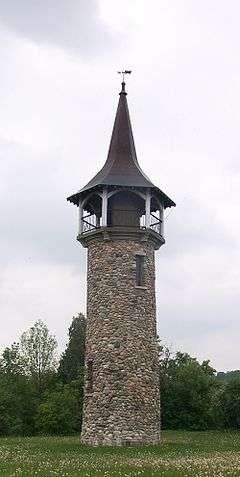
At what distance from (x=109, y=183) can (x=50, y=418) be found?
64.8 ft

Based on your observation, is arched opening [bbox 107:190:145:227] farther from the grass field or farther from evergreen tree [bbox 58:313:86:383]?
evergreen tree [bbox 58:313:86:383]

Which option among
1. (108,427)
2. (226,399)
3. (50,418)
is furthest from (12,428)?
(108,427)

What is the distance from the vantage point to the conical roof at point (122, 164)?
30828mm

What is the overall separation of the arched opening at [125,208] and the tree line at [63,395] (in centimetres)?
1763

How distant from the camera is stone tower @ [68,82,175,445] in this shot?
94.5ft

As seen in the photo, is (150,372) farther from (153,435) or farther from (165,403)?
(165,403)

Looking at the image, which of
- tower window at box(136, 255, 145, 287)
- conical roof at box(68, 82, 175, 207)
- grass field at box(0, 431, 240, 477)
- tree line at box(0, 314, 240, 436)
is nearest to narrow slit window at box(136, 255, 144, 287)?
tower window at box(136, 255, 145, 287)

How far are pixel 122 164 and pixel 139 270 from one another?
5300 millimetres

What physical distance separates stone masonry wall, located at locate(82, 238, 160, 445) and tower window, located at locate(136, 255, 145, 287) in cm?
19

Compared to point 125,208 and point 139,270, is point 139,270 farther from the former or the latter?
point 125,208

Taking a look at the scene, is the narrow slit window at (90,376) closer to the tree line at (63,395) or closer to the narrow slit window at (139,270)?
the narrow slit window at (139,270)

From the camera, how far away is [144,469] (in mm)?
17547

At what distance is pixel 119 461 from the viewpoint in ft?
66.1

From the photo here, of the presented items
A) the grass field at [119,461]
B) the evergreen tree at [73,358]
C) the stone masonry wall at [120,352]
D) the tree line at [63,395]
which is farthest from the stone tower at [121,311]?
the evergreen tree at [73,358]
